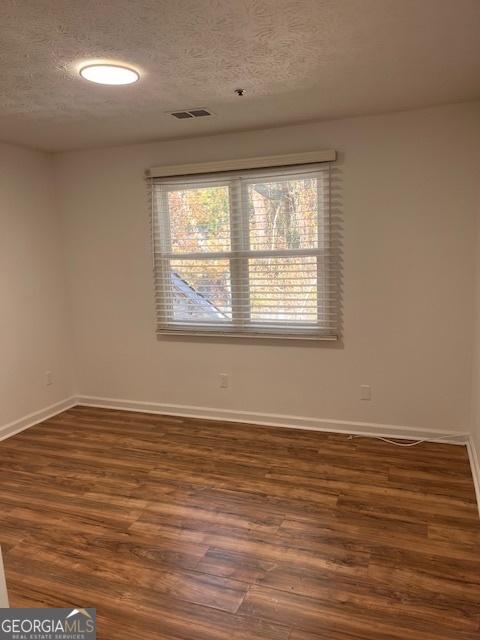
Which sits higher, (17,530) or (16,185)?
(16,185)

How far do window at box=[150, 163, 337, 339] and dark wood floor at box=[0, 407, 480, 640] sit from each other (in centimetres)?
100

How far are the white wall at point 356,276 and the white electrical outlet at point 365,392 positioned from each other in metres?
0.04

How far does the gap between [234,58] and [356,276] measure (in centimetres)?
187

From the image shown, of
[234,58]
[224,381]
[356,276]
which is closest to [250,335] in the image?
[224,381]

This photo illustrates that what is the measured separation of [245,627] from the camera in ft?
6.08

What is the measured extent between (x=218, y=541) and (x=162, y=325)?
2219mm

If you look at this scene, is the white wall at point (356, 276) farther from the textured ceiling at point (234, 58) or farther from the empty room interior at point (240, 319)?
the textured ceiling at point (234, 58)

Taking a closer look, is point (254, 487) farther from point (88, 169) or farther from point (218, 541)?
point (88, 169)

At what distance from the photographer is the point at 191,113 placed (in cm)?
318

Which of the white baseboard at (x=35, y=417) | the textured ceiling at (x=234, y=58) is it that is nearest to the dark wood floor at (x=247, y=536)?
the white baseboard at (x=35, y=417)

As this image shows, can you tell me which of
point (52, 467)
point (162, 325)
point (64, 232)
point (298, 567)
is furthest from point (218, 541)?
point (64, 232)

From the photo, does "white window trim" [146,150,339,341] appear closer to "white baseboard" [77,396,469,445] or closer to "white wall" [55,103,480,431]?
"white wall" [55,103,480,431]

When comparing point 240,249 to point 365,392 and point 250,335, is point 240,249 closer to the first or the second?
point 250,335

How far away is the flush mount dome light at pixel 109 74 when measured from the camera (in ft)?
7.64
